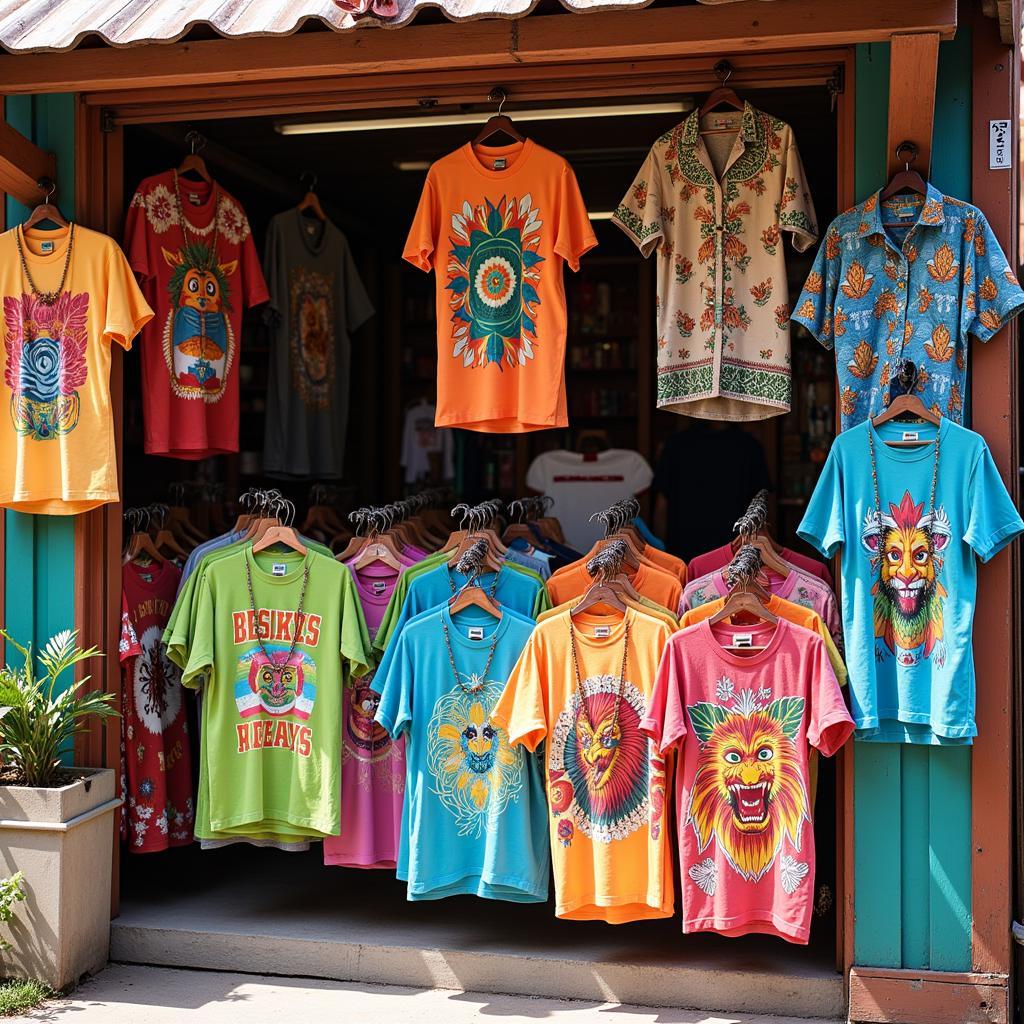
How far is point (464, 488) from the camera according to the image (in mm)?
8617

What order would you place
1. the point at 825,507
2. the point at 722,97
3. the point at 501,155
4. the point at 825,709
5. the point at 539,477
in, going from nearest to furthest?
the point at 825,709 → the point at 825,507 → the point at 722,97 → the point at 501,155 → the point at 539,477

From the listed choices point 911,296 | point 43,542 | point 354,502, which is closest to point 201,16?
point 43,542

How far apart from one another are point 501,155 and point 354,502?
174 inches

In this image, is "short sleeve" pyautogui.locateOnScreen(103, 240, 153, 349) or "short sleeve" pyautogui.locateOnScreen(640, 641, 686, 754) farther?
"short sleeve" pyautogui.locateOnScreen(103, 240, 153, 349)

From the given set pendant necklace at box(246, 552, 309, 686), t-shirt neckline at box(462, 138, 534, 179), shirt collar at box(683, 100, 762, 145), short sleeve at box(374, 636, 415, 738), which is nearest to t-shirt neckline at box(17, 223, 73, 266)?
pendant necklace at box(246, 552, 309, 686)

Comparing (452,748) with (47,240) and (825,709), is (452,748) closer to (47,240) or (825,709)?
(825,709)

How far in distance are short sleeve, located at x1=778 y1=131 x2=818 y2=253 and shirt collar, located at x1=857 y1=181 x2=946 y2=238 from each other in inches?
10.1

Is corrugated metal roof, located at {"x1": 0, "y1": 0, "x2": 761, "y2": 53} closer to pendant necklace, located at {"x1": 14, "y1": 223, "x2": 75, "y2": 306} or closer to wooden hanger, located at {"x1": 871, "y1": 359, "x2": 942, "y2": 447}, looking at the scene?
pendant necklace, located at {"x1": 14, "y1": 223, "x2": 75, "y2": 306}

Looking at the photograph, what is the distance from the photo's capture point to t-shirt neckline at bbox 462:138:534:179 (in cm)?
437

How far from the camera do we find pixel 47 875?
13.2ft

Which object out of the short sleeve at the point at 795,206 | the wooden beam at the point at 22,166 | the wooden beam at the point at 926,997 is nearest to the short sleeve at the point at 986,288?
the short sleeve at the point at 795,206

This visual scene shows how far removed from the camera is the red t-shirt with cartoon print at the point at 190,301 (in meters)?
4.73

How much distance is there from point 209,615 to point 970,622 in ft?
8.16

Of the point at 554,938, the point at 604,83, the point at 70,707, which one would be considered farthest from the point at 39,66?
the point at 554,938
